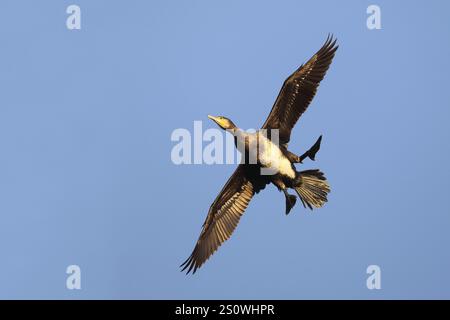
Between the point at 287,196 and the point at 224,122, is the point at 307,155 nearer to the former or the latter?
the point at 287,196

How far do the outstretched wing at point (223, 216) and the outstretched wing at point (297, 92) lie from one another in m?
1.20

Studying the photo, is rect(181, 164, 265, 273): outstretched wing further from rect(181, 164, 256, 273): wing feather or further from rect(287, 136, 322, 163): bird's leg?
rect(287, 136, 322, 163): bird's leg

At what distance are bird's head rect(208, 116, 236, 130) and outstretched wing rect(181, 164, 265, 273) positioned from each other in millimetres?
1074

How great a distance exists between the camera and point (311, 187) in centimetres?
1933

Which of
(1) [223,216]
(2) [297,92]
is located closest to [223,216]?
(1) [223,216]

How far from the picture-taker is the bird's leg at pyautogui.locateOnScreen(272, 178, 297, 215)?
62.5 ft

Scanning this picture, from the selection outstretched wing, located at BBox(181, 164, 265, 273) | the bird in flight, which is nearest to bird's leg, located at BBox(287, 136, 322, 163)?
the bird in flight

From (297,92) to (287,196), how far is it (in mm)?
1743

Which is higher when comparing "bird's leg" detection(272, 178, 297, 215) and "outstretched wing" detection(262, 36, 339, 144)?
"outstretched wing" detection(262, 36, 339, 144)

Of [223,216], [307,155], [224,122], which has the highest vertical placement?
[224,122]

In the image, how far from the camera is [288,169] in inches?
754
